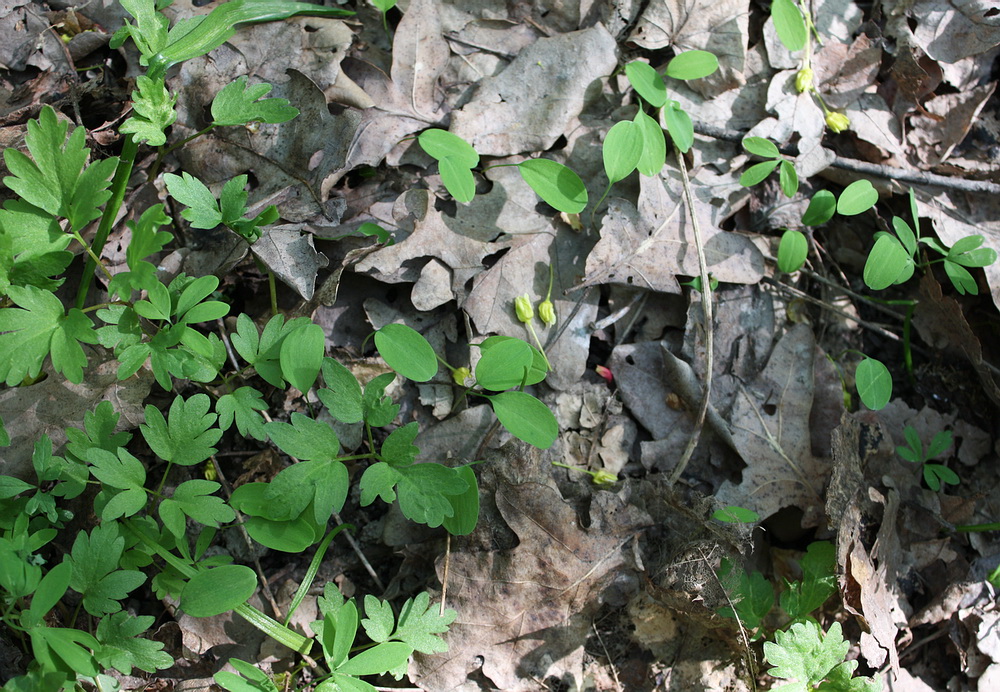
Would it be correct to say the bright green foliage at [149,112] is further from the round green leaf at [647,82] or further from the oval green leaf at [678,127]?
the oval green leaf at [678,127]

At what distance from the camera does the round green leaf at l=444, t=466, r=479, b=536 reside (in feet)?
6.37

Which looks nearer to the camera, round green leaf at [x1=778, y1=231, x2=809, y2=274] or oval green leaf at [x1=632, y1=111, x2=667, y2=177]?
oval green leaf at [x1=632, y1=111, x2=667, y2=177]

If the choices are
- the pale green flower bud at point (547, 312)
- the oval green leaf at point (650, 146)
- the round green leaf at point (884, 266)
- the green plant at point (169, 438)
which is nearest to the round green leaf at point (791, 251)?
the round green leaf at point (884, 266)

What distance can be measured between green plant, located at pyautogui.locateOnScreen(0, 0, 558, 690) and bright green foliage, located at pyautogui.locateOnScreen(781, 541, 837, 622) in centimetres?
96

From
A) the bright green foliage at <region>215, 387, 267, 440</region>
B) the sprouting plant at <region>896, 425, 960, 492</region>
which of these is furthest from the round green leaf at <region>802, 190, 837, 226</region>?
the bright green foliage at <region>215, 387, 267, 440</region>

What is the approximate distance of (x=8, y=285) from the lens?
1784mm

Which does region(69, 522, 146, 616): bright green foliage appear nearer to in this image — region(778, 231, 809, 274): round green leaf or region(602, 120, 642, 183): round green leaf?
region(602, 120, 642, 183): round green leaf

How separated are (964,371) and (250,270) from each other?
2702 millimetres

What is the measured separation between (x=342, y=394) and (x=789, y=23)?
7.03 ft

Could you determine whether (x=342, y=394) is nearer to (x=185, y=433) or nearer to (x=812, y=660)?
(x=185, y=433)

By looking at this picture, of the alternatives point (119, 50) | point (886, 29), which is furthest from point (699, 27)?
point (119, 50)

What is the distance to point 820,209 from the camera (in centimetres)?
249

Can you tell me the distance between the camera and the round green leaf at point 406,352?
6.44ft

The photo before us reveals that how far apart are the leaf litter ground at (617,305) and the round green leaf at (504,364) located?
0.23 metres
